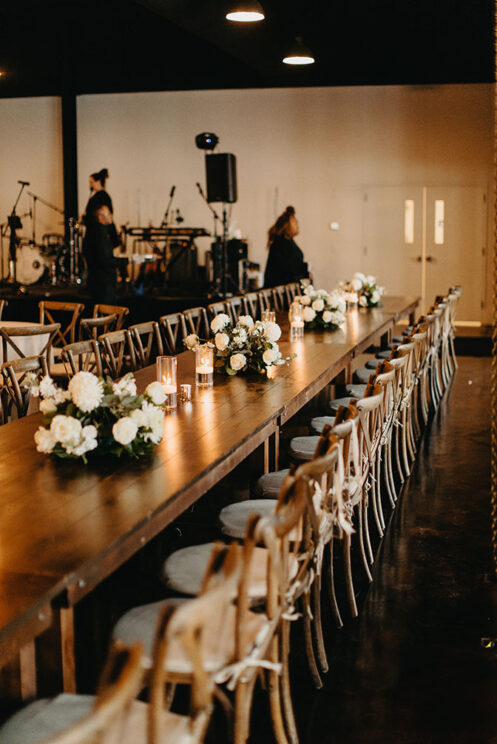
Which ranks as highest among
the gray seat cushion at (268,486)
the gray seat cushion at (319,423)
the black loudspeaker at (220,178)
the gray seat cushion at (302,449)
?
the black loudspeaker at (220,178)

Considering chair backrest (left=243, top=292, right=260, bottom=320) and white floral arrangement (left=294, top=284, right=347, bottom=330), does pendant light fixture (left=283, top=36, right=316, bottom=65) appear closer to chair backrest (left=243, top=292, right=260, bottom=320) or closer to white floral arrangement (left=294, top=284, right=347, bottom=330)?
chair backrest (left=243, top=292, right=260, bottom=320)

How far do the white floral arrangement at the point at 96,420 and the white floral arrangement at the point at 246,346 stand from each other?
4.79ft

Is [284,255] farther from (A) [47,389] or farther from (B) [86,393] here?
(B) [86,393]

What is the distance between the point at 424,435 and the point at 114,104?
10.1m

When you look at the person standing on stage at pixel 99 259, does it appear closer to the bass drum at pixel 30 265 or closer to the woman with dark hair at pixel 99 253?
the woman with dark hair at pixel 99 253

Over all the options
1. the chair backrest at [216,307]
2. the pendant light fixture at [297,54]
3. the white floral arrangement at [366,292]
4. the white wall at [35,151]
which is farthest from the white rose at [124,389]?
the white wall at [35,151]

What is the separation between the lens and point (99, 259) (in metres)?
8.73

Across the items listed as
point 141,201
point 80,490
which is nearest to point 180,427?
point 80,490

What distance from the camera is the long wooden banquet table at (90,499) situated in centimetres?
205

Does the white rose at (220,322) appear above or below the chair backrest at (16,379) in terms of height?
above

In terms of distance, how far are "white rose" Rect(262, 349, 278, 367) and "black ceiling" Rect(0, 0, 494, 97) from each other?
4.52 meters

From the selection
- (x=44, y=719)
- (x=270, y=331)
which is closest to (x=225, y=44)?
(x=270, y=331)

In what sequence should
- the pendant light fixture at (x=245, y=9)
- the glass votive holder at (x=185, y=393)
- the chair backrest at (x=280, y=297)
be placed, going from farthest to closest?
the chair backrest at (x=280, y=297) → the pendant light fixture at (x=245, y=9) → the glass votive holder at (x=185, y=393)

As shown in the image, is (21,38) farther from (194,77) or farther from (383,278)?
(383,278)
